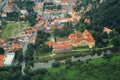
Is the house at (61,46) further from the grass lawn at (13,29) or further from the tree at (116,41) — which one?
the grass lawn at (13,29)

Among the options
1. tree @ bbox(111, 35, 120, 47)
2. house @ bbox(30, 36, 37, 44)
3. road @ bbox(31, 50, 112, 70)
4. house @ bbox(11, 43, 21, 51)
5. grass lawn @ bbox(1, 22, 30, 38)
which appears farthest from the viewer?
grass lawn @ bbox(1, 22, 30, 38)

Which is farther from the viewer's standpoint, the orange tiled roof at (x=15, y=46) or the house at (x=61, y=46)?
the orange tiled roof at (x=15, y=46)

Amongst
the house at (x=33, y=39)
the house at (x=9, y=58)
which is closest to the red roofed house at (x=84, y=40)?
the house at (x=33, y=39)

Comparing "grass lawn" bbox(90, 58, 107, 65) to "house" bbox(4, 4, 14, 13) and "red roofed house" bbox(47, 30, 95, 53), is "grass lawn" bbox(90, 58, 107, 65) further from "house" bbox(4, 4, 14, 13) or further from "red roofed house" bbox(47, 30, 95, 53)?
"house" bbox(4, 4, 14, 13)

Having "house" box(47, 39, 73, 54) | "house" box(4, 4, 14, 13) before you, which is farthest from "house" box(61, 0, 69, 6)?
"house" box(47, 39, 73, 54)

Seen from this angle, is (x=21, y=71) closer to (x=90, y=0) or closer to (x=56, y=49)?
(x=56, y=49)

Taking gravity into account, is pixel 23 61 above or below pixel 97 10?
below

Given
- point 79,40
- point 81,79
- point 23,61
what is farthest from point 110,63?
point 23,61

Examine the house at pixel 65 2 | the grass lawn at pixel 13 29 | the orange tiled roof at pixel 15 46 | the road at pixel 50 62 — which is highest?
the house at pixel 65 2
